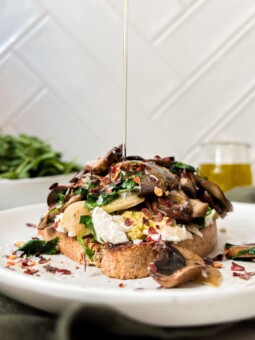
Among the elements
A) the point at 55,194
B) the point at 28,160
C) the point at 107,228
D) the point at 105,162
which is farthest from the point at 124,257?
the point at 28,160

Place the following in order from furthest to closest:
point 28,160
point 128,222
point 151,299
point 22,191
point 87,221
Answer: point 28,160, point 22,191, point 87,221, point 128,222, point 151,299

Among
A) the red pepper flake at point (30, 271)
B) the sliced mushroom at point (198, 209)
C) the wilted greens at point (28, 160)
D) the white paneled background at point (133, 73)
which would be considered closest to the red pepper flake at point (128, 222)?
the sliced mushroom at point (198, 209)

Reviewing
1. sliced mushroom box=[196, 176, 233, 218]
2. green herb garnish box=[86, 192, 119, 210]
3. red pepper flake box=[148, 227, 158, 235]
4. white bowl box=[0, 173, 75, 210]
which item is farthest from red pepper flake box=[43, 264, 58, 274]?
white bowl box=[0, 173, 75, 210]

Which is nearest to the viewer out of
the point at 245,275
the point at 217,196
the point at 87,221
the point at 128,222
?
the point at 245,275

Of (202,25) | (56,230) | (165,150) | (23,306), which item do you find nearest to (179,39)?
(202,25)

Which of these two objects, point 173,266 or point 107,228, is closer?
point 173,266

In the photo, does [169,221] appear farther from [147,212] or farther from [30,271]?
[30,271]

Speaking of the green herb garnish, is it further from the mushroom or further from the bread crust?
the mushroom
